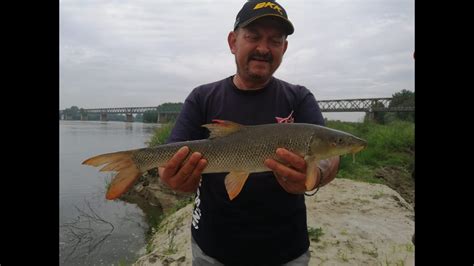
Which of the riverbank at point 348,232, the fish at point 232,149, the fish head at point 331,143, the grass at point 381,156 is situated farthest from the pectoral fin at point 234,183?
the grass at point 381,156

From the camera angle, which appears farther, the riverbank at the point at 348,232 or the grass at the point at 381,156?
the grass at the point at 381,156

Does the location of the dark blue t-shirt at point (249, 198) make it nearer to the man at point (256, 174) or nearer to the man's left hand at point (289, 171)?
the man at point (256, 174)

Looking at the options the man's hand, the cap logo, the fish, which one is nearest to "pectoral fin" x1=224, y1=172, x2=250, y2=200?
the fish

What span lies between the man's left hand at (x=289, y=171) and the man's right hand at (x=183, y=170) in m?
0.50

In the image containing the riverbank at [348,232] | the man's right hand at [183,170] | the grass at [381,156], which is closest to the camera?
the man's right hand at [183,170]

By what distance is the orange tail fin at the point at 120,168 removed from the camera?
7.95 ft

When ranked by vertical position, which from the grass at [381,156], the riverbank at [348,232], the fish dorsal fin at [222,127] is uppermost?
the fish dorsal fin at [222,127]

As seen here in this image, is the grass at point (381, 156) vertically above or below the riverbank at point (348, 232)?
above

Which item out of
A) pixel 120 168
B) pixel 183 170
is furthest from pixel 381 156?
pixel 120 168

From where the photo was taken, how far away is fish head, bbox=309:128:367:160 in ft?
8.56
